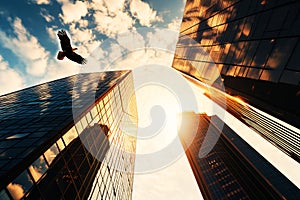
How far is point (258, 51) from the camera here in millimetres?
13188

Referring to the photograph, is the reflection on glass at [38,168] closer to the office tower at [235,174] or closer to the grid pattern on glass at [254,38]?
the grid pattern on glass at [254,38]

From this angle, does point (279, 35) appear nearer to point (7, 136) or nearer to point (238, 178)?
point (7, 136)

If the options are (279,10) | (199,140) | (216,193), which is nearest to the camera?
(279,10)

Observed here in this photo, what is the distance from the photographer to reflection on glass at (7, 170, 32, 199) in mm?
8908

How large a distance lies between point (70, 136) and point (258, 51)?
15.7 metres

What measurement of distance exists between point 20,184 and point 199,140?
148 metres

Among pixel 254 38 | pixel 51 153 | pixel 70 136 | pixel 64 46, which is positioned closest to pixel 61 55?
pixel 64 46

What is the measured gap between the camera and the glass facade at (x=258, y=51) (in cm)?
1034

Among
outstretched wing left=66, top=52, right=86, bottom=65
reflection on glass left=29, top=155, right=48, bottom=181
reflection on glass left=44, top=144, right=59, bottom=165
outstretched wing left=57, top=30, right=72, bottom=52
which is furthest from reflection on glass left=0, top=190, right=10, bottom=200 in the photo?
outstretched wing left=57, top=30, right=72, bottom=52

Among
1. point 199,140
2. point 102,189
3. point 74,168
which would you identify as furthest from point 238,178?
point 74,168

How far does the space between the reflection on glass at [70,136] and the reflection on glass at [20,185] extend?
4243 millimetres

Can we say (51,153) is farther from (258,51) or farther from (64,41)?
(258,51)

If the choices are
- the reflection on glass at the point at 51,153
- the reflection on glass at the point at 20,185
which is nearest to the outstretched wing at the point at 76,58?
the reflection on glass at the point at 51,153

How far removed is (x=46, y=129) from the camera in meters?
13.7
